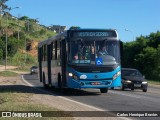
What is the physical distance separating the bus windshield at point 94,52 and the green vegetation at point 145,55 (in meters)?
36.1

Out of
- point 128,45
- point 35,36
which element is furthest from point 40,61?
point 35,36

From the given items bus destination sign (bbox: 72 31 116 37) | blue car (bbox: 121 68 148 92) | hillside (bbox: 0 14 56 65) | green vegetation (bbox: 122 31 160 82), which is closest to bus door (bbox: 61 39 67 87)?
bus destination sign (bbox: 72 31 116 37)

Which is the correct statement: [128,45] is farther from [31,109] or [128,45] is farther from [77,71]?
[31,109]

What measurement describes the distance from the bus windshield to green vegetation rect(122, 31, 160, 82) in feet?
119

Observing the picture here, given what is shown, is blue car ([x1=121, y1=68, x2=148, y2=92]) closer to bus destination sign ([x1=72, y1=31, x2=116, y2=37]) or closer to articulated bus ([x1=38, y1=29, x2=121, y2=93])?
articulated bus ([x1=38, y1=29, x2=121, y2=93])

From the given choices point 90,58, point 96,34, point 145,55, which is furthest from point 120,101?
point 145,55

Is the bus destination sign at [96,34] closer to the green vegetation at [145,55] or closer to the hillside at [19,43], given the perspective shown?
the green vegetation at [145,55]

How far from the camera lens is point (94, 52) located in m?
24.3

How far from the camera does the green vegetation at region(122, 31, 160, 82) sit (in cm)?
6210

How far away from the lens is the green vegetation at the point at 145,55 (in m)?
62.1

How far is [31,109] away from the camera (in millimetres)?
15750

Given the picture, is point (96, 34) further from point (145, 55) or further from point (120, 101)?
point (145, 55)

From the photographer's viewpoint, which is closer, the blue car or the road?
the road

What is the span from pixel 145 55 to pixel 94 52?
40.6 m
